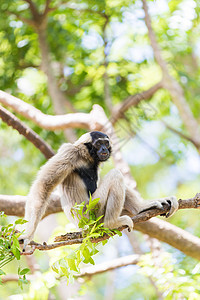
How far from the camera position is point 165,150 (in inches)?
467

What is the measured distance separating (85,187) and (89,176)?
263 mm

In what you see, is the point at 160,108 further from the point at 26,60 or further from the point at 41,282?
the point at 41,282

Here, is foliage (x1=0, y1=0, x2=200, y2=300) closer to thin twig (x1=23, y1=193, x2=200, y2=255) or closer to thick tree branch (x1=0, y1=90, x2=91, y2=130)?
thick tree branch (x1=0, y1=90, x2=91, y2=130)

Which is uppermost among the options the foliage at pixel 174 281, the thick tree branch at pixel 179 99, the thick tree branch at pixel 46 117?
the thick tree branch at pixel 46 117

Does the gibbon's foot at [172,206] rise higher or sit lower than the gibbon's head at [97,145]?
lower

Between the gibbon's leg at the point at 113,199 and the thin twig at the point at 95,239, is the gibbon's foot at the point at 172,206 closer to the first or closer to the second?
the thin twig at the point at 95,239

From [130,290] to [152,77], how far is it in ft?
32.7

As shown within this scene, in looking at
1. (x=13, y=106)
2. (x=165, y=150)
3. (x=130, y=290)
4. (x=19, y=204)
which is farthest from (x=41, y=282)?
(x=130, y=290)

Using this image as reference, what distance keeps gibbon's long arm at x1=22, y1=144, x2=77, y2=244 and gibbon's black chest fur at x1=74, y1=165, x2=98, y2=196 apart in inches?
10.0

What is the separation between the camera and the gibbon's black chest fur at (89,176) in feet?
18.6

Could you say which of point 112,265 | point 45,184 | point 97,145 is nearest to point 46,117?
point 97,145

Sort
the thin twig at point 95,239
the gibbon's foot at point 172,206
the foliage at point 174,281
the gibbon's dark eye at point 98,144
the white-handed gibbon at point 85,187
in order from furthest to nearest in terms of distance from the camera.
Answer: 1. the gibbon's dark eye at point 98,144
2. the foliage at point 174,281
3. the gibbon's foot at point 172,206
4. the white-handed gibbon at point 85,187
5. the thin twig at point 95,239

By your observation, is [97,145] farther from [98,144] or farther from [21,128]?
[21,128]

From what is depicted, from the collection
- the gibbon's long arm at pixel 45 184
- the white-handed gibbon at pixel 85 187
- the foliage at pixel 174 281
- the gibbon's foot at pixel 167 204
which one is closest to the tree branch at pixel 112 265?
the foliage at pixel 174 281
